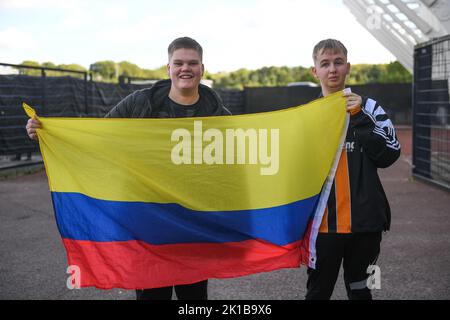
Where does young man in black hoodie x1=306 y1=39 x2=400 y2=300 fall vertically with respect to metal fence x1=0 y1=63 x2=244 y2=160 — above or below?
below

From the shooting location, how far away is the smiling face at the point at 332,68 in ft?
9.04

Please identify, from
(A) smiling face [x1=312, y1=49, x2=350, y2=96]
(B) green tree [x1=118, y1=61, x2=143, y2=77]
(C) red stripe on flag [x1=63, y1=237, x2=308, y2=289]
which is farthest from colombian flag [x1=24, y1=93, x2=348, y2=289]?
(B) green tree [x1=118, y1=61, x2=143, y2=77]

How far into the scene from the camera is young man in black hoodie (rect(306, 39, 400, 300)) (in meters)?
2.70

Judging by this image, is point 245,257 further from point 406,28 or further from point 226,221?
point 406,28

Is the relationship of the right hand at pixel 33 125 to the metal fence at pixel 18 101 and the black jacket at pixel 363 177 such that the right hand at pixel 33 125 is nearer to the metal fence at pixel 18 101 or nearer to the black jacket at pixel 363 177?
the black jacket at pixel 363 177

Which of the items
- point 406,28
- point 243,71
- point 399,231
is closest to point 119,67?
point 243,71

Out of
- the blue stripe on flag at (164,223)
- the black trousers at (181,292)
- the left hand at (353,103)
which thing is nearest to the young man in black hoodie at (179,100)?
the black trousers at (181,292)

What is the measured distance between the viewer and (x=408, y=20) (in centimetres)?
1889

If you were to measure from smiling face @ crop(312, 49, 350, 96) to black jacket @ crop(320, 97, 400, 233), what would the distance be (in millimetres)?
198

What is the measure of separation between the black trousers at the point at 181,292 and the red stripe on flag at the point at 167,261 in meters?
0.05

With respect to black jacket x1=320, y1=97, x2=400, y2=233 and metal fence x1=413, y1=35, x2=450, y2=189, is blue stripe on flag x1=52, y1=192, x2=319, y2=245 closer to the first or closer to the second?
black jacket x1=320, y1=97, x2=400, y2=233

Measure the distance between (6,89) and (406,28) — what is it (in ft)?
56.5

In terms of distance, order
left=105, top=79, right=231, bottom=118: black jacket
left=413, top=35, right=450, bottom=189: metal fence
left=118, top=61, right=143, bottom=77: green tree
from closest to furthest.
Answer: left=105, top=79, right=231, bottom=118: black jacket → left=413, top=35, right=450, bottom=189: metal fence → left=118, top=61, right=143, bottom=77: green tree
